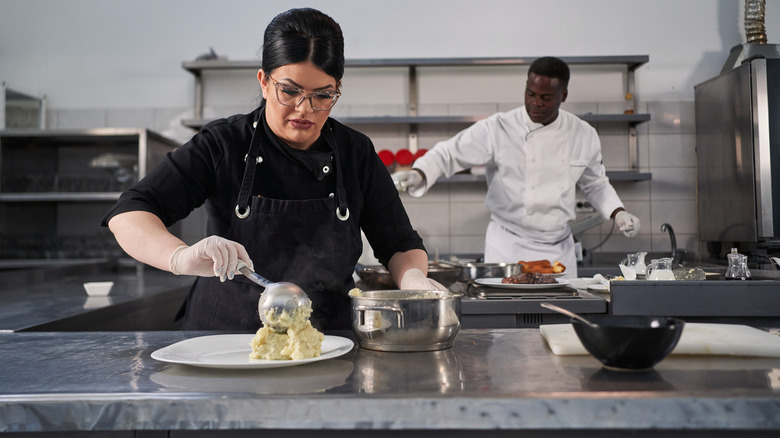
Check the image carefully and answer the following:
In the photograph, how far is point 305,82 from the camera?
5.18ft

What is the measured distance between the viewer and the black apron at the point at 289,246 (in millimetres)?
1683

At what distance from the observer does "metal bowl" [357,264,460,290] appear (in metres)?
2.23

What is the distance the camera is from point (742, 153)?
3.97 meters

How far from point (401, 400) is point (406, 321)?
287mm

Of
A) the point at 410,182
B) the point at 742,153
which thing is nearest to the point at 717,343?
the point at 410,182

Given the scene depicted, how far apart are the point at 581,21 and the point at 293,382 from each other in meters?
4.36

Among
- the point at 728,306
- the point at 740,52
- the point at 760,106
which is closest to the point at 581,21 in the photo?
the point at 740,52

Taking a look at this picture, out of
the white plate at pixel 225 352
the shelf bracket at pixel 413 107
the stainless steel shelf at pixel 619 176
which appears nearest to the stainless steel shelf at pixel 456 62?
the shelf bracket at pixel 413 107

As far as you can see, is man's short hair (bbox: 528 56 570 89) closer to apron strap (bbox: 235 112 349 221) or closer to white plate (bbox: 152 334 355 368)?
apron strap (bbox: 235 112 349 221)

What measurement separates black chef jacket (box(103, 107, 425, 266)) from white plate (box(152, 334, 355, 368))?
474mm

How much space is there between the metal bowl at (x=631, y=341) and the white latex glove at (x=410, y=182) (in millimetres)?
1975

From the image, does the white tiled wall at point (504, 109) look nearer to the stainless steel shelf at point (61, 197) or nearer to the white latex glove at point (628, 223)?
the stainless steel shelf at point (61, 197)

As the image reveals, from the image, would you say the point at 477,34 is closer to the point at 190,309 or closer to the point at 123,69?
the point at 123,69

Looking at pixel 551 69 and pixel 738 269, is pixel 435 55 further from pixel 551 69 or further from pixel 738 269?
pixel 738 269
